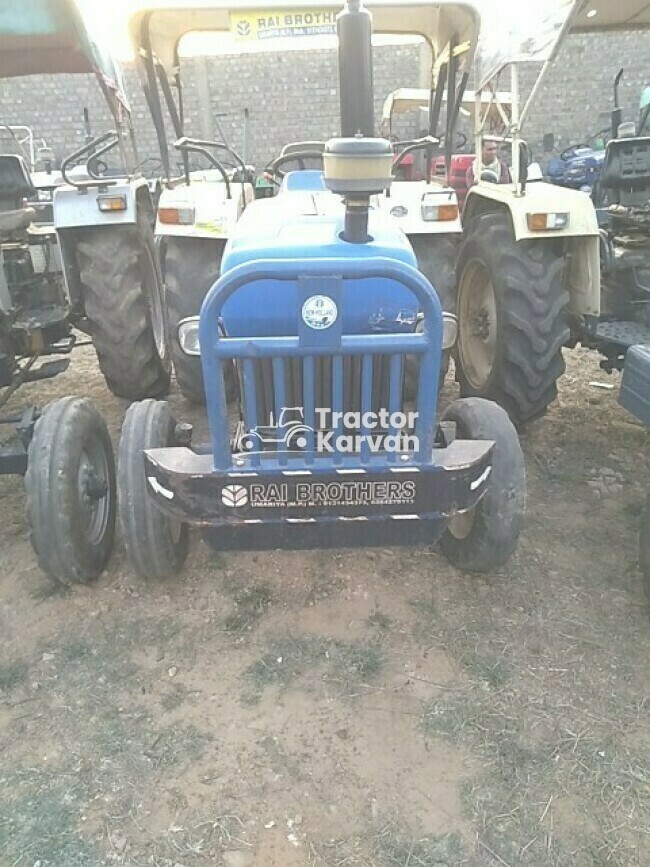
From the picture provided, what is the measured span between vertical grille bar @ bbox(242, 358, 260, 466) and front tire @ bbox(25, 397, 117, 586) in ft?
2.66

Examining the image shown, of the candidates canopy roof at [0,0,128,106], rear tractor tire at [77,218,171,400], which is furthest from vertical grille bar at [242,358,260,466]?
canopy roof at [0,0,128,106]

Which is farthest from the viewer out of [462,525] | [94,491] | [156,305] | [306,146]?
[156,305]

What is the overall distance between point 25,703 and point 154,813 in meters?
0.66

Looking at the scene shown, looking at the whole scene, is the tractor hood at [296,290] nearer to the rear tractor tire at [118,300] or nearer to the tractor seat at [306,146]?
the tractor seat at [306,146]

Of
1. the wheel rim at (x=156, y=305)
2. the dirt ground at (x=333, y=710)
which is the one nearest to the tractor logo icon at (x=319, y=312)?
the dirt ground at (x=333, y=710)

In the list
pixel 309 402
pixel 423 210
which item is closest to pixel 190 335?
pixel 309 402

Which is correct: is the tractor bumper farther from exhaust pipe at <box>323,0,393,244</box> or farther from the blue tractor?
exhaust pipe at <box>323,0,393,244</box>

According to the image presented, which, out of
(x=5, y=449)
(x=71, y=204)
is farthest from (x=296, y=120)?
(x=5, y=449)

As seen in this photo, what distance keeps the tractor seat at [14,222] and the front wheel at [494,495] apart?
10.7ft

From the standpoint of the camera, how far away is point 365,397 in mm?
2223

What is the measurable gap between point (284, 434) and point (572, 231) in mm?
1978

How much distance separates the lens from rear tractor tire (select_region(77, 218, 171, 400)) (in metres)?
3.94

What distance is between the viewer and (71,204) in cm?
397

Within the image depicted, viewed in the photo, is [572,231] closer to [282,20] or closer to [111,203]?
[282,20]
